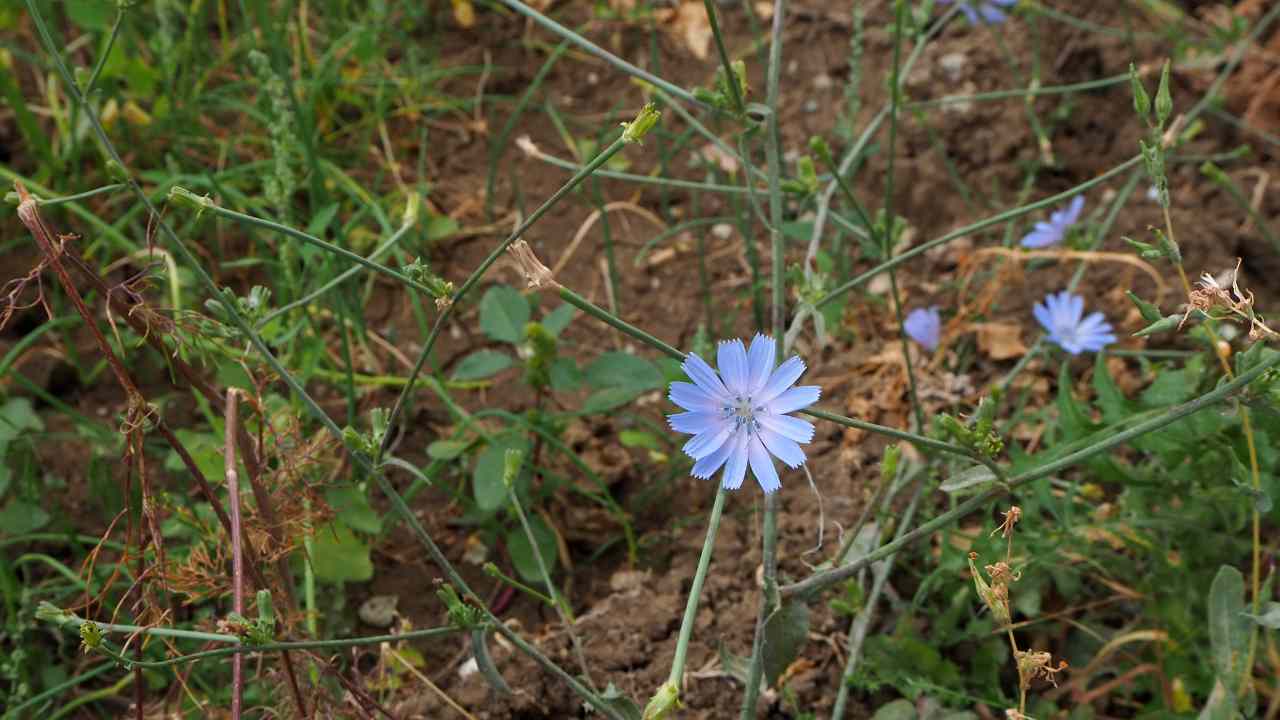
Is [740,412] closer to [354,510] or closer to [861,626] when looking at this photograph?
[861,626]

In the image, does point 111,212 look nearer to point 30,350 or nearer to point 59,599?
point 30,350

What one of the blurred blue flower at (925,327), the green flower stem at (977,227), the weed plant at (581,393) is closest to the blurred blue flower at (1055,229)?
the weed plant at (581,393)

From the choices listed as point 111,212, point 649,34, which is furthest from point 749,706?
point 649,34

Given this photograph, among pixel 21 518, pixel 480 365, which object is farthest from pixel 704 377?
pixel 21 518

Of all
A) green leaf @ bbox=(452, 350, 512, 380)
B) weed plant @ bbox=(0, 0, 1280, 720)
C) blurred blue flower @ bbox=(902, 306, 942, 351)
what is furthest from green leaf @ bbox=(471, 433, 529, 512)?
blurred blue flower @ bbox=(902, 306, 942, 351)

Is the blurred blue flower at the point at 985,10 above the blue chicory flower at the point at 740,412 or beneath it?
above

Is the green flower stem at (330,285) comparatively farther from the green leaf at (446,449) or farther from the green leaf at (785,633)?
the green leaf at (785,633)
